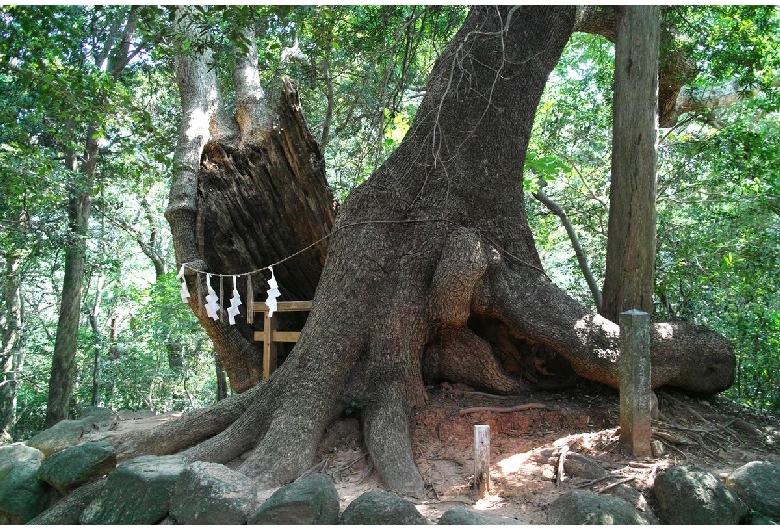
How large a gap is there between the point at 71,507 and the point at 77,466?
36 centimetres

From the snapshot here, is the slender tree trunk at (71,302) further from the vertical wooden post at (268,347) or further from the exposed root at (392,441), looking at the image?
the exposed root at (392,441)

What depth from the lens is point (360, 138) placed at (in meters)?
10.0

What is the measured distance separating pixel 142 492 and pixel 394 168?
11.3 feet

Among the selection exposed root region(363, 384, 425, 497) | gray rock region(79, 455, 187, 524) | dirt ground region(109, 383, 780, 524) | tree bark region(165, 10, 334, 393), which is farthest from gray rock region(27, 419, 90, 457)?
exposed root region(363, 384, 425, 497)

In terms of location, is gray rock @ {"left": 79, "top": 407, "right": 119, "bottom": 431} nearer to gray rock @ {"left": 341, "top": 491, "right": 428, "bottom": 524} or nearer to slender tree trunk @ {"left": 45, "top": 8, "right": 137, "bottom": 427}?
slender tree trunk @ {"left": 45, "top": 8, "right": 137, "bottom": 427}

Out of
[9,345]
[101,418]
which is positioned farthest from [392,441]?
[9,345]

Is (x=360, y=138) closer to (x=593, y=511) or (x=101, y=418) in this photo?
(x=101, y=418)

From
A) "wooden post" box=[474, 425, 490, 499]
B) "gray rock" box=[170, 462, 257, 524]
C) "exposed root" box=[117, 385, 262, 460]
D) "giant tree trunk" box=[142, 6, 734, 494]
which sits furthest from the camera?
"exposed root" box=[117, 385, 262, 460]

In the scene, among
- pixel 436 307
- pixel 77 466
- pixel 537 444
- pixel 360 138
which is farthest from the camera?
pixel 360 138

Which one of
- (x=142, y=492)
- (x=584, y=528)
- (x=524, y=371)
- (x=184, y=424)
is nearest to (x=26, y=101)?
(x=184, y=424)

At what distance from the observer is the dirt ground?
3.81 metres

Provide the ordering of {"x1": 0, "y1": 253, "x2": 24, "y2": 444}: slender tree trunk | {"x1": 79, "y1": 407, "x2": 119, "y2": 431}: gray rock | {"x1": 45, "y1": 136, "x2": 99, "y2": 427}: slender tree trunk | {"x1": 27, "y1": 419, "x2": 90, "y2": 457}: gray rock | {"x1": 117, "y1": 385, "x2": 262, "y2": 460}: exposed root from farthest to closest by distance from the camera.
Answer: {"x1": 0, "y1": 253, "x2": 24, "y2": 444}: slender tree trunk
{"x1": 45, "y1": 136, "x2": 99, "y2": 427}: slender tree trunk
{"x1": 79, "y1": 407, "x2": 119, "y2": 431}: gray rock
{"x1": 27, "y1": 419, "x2": 90, "y2": 457}: gray rock
{"x1": 117, "y1": 385, "x2": 262, "y2": 460}: exposed root

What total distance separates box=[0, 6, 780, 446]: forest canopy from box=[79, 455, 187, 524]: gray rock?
2.62m

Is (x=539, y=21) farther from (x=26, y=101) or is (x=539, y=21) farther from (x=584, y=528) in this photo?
(x=26, y=101)
